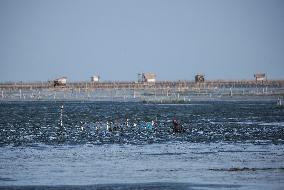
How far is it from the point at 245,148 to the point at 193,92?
153 m

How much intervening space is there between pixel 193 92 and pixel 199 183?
168609mm

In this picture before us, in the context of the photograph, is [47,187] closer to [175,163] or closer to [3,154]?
[175,163]

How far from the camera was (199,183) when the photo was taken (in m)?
28.9

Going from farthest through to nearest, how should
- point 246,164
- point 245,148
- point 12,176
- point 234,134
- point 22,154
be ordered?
point 234,134 → point 245,148 → point 22,154 → point 246,164 → point 12,176

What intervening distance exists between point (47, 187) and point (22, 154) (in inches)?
510

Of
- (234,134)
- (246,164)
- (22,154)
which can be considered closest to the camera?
(246,164)

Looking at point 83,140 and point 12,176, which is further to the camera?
point 83,140

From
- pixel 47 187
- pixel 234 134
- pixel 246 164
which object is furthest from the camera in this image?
pixel 234 134

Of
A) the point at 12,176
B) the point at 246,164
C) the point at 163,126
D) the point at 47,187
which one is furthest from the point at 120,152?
the point at 163,126

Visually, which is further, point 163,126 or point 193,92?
point 193,92

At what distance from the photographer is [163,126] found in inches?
2648

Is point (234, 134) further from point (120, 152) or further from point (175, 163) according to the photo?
point (175, 163)

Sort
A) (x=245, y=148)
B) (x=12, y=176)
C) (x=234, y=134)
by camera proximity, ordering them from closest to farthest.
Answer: (x=12, y=176) → (x=245, y=148) → (x=234, y=134)

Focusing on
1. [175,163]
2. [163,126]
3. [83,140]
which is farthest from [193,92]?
[175,163]
